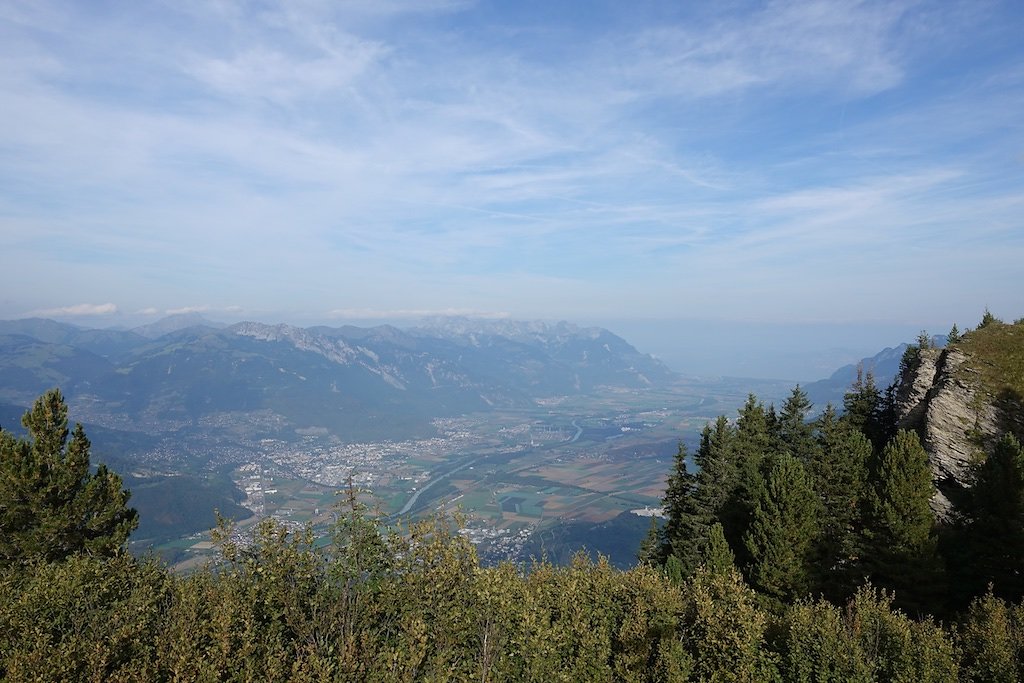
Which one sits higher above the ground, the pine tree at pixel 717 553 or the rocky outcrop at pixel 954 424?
the rocky outcrop at pixel 954 424

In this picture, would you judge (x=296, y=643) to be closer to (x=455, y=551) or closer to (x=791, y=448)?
(x=455, y=551)

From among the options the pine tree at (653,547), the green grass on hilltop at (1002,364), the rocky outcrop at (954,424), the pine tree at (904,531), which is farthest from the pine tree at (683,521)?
the green grass on hilltop at (1002,364)

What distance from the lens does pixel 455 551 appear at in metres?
17.6

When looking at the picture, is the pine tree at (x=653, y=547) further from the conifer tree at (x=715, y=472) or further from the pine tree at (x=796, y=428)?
the pine tree at (x=796, y=428)

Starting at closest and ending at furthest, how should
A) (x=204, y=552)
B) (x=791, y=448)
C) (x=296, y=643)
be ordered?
1. (x=296, y=643)
2. (x=791, y=448)
3. (x=204, y=552)

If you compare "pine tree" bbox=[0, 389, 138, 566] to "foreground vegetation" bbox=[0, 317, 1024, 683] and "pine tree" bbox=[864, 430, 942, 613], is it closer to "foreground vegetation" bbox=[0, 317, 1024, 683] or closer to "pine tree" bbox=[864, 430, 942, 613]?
"foreground vegetation" bbox=[0, 317, 1024, 683]

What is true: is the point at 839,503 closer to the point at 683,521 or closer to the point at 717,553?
the point at 683,521

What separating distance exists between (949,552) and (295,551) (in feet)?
111

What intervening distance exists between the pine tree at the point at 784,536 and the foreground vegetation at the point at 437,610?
8.90ft

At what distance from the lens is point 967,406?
131 feet

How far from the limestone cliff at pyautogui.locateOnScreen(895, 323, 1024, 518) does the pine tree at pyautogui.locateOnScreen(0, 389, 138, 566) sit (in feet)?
170

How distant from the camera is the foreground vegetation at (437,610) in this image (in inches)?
540

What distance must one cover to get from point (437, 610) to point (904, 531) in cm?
2634

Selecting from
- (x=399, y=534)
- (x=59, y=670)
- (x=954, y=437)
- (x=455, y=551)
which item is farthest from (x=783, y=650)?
(x=954, y=437)
